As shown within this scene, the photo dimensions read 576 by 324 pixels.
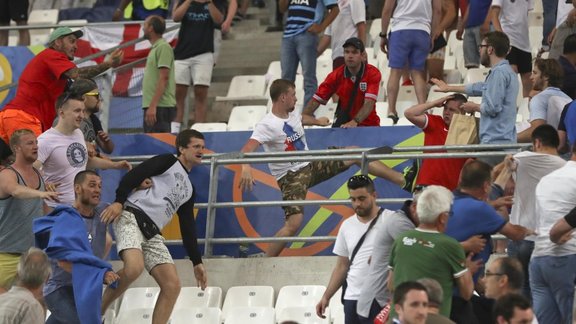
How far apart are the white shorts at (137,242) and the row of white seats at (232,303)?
77 cm

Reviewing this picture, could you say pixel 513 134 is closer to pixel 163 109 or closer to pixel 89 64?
pixel 163 109

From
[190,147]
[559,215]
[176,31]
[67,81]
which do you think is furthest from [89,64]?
[559,215]

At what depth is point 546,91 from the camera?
12.4 metres

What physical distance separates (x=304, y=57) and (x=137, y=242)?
15.5 feet

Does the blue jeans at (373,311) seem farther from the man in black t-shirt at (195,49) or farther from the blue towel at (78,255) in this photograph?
the man in black t-shirt at (195,49)

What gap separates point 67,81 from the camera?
46.4 ft

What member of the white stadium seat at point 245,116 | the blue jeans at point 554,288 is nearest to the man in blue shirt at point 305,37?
the white stadium seat at point 245,116

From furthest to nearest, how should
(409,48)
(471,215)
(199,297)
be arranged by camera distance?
(409,48) < (199,297) < (471,215)

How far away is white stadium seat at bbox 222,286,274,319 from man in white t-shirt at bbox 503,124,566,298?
2.29 metres

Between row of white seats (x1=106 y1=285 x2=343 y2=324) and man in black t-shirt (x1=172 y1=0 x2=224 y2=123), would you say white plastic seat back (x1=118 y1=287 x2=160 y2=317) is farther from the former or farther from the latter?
man in black t-shirt (x1=172 y1=0 x2=224 y2=123)

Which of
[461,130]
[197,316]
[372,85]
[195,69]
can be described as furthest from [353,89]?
[197,316]

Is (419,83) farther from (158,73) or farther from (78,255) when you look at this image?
(78,255)

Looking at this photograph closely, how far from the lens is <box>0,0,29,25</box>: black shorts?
18.9 m

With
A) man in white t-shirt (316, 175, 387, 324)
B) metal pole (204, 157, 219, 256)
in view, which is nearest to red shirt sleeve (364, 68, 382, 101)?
metal pole (204, 157, 219, 256)
